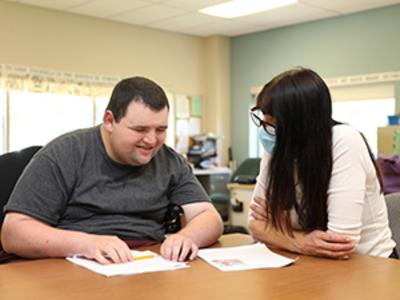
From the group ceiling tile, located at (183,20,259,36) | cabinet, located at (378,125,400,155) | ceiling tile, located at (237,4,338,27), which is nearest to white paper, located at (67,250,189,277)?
cabinet, located at (378,125,400,155)

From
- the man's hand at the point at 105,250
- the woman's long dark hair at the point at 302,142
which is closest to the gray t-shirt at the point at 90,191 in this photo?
the man's hand at the point at 105,250

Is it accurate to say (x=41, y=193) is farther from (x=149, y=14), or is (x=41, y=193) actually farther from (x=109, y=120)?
(x=149, y=14)

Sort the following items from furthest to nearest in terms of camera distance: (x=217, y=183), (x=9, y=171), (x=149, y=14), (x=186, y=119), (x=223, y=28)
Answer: (x=186, y=119), (x=217, y=183), (x=223, y=28), (x=149, y=14), (x=9, y=171)

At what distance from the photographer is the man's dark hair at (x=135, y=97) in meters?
1.70

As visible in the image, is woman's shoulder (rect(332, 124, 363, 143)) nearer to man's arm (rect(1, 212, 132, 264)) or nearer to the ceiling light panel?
man's arm (rect(1, 212, 132, 264))

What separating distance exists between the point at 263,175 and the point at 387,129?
129 inches

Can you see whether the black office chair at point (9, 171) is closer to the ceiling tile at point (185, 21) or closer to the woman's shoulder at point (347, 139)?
the woman's shoulder at point (347, 139)

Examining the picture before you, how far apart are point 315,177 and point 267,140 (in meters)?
0.20

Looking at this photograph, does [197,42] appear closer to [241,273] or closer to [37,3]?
[37,3]

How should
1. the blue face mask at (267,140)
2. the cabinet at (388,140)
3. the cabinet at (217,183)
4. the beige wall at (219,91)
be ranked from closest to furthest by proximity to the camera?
the blue face mask at (267,140), the cabinet at (388,140), the cabinet at (217,183), the beige wall at (219,91)

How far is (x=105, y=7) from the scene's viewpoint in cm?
514

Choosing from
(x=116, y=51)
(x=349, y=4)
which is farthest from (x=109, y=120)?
(x=116, y=51)

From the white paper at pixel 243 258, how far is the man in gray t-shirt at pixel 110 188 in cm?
7

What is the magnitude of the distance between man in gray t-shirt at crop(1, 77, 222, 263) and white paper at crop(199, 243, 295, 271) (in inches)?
2.9
